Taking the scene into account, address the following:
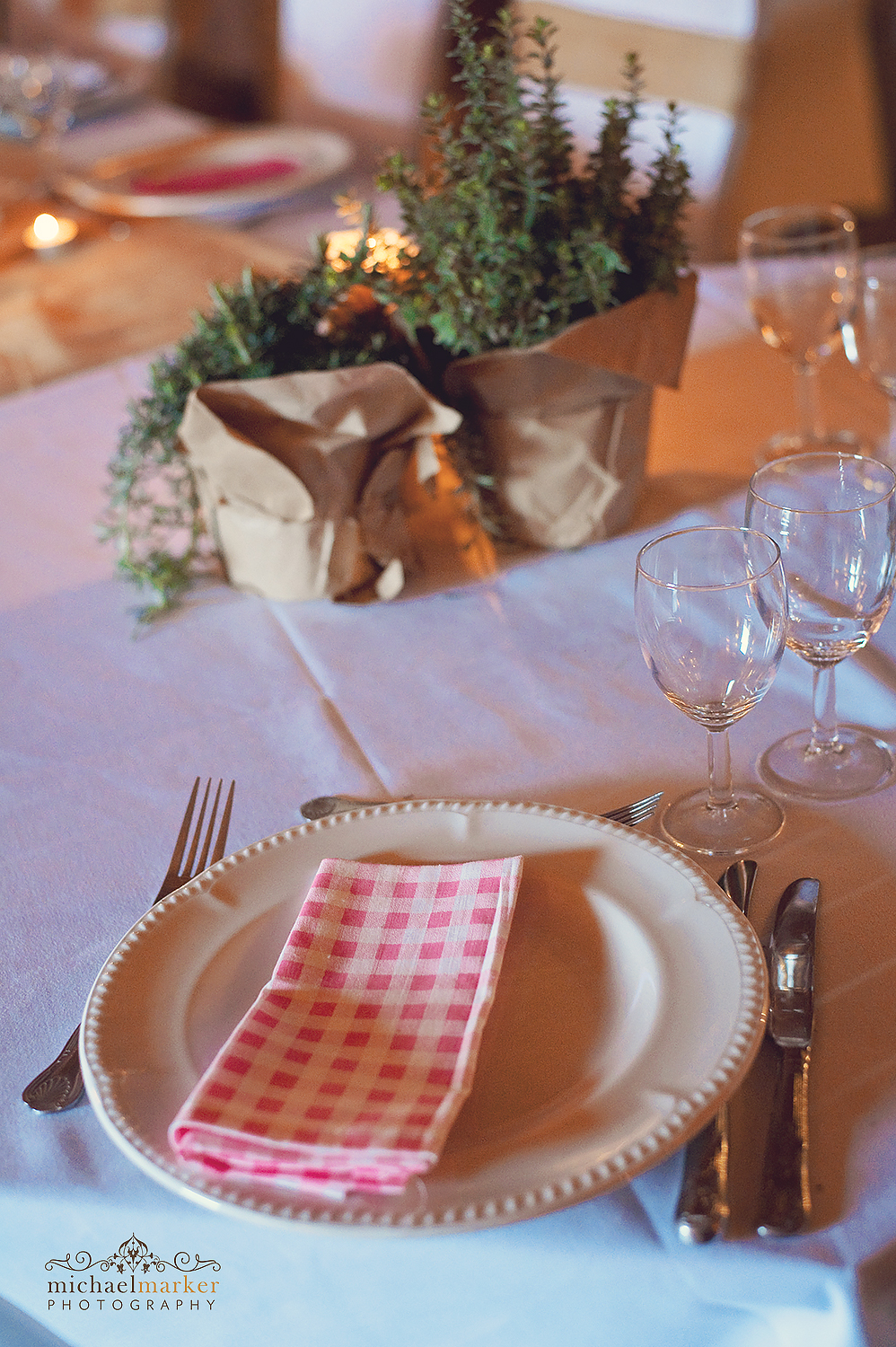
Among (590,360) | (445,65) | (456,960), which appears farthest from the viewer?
(445,65)

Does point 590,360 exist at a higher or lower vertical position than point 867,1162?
higher

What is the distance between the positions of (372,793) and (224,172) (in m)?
1.30

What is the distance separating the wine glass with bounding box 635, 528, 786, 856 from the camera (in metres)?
0.60

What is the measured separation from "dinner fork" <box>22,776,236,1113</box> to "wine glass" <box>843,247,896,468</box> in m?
0.56

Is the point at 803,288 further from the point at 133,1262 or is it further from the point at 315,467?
the point at 133,1262

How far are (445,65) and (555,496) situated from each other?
162 cm

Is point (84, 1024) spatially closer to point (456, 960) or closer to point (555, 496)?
point (456, 960)

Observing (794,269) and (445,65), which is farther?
(445,65)

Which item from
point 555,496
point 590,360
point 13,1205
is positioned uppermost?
point 590,360

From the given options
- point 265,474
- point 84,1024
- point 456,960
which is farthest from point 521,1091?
point 265,474

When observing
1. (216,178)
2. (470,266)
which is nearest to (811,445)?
(470,266)

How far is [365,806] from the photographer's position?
69 cm

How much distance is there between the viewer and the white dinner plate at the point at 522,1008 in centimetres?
45

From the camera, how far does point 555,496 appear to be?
3.08 ft
